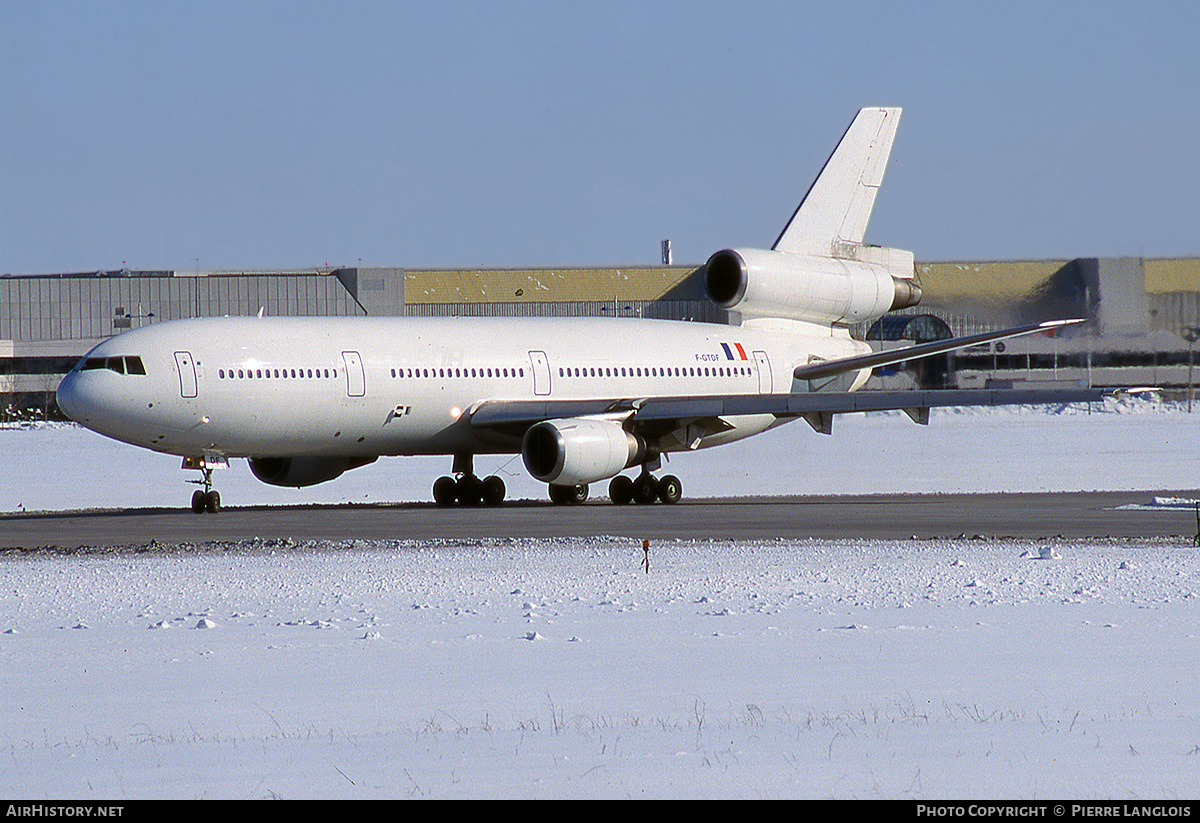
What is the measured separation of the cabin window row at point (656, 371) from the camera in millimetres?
32594

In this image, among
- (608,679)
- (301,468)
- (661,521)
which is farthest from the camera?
(301,468)

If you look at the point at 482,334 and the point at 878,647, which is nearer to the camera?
the point at 878,647

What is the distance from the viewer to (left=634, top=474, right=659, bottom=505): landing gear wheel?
3114cm

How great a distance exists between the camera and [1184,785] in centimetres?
773

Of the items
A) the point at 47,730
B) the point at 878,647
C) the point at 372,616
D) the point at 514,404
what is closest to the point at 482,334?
the point at 514,404

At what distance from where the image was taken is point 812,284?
35.1 m

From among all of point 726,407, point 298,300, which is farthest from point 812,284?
point 298,300

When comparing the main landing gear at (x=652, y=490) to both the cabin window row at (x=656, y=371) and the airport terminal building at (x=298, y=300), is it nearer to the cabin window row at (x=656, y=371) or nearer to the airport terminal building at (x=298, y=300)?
the cabin window row at (x=656, y=371)

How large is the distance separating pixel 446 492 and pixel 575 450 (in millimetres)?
3873

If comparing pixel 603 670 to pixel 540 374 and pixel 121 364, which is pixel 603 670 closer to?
pixel 121 364

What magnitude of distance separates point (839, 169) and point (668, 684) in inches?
1063

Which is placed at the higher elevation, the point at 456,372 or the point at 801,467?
the point at 456,372

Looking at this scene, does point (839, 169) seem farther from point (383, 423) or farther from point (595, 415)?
point (383, 423)
